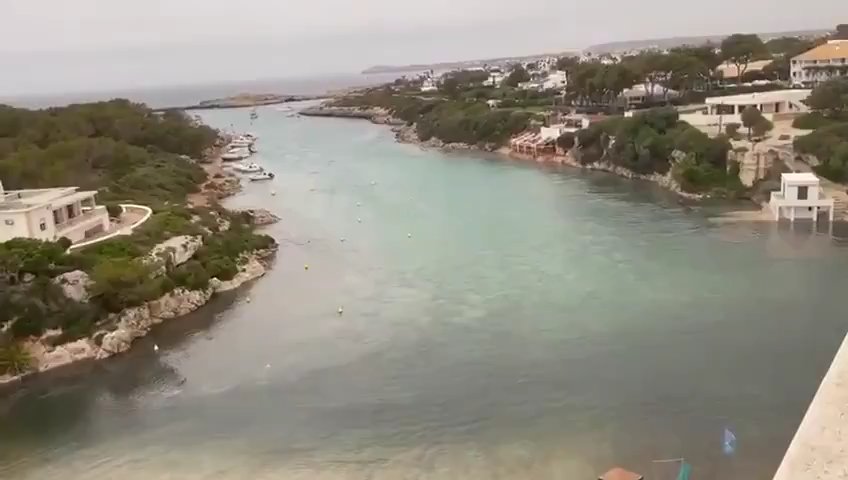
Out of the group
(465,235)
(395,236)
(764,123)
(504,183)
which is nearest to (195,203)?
(395,236)

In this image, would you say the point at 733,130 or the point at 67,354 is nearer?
the point at 67,354

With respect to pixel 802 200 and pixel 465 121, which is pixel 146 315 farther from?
pixel 465 121

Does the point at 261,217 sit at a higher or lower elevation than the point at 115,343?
higher

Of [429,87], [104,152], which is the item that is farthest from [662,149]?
[429,87]

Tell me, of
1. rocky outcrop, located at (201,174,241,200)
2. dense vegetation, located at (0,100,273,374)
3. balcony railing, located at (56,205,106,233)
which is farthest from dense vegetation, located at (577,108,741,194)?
balcony railing, located at (56,205,106,233)

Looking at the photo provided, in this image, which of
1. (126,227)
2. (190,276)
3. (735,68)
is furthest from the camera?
(735,68)

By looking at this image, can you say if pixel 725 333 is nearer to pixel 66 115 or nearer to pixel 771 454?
pixel 771 454

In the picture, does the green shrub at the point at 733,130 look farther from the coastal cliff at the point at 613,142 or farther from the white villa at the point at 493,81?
the white villa at the point at 493,81
